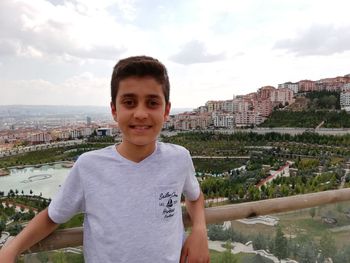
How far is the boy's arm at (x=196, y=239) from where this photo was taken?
0.86m

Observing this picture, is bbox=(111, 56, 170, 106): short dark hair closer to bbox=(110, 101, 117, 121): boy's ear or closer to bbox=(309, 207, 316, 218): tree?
bbox=(110, 101, 117, 121): boy's ear

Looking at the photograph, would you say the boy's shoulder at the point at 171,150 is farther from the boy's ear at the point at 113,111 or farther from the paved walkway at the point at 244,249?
the paved walkway at the point at 244,249

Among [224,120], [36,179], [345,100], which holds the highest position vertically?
[345,100]

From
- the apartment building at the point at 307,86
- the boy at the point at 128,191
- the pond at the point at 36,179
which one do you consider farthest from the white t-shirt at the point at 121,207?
the apartment building at the point at 307,86

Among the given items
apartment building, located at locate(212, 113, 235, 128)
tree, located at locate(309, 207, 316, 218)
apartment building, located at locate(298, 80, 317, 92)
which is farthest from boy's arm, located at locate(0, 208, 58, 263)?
apartment building, located at locate(298, 80, 317, 92)

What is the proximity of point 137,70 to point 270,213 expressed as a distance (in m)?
0.65

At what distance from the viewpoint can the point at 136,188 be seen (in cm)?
77

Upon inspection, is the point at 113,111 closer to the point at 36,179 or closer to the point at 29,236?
the point at 29,236

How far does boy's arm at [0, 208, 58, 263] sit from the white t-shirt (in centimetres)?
3

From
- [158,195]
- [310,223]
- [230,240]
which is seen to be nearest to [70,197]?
[158,195]

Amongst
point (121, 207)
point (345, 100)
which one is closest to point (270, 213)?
point (121, 207)

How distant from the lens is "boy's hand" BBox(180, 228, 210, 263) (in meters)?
0.85

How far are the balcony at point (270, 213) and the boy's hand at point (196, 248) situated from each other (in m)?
0.08

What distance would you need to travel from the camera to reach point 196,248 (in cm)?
87
